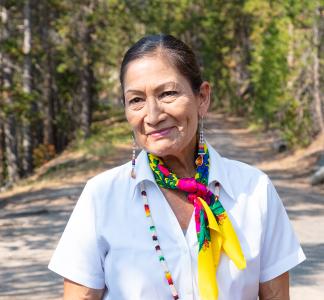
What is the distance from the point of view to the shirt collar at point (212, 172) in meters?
2.42

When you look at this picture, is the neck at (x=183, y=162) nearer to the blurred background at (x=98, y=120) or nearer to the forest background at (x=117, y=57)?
the blurred background at (x=98, y=120)

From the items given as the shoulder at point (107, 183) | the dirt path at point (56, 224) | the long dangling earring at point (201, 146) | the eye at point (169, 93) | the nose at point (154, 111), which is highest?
the eye at point (169, 93)

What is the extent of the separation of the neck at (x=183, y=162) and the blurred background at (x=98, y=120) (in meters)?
4.74

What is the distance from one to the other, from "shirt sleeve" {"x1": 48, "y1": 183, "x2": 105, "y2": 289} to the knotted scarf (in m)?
0.27

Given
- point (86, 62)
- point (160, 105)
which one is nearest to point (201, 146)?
point (160, 105)

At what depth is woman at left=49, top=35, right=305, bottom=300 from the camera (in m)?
2.33

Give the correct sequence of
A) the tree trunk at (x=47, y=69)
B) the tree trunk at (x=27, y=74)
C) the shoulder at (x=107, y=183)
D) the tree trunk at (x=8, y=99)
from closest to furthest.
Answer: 1. the shoulder at (x=107, y=183)
2. the tree trunk at (x=8, y=99)
3. the tree trunk at (x=27, y=74)
4. the tree trunk at (x=47, y=69)

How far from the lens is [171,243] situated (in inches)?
91.9

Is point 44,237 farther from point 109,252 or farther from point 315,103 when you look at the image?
point 315,103

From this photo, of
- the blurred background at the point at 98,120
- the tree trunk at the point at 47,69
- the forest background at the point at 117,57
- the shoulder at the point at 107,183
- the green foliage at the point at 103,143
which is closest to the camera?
the shoulder at the point at 107,183

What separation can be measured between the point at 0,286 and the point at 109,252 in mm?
5912

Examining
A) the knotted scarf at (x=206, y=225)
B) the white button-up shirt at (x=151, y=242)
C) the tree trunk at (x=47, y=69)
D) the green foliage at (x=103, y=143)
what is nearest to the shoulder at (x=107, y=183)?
the white button-up shirt at (x=151, y=242)

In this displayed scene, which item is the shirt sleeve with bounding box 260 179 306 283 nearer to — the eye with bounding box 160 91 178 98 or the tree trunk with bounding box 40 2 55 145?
the eye with bounding box 160 91 178 98

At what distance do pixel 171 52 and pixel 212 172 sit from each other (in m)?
0.42
